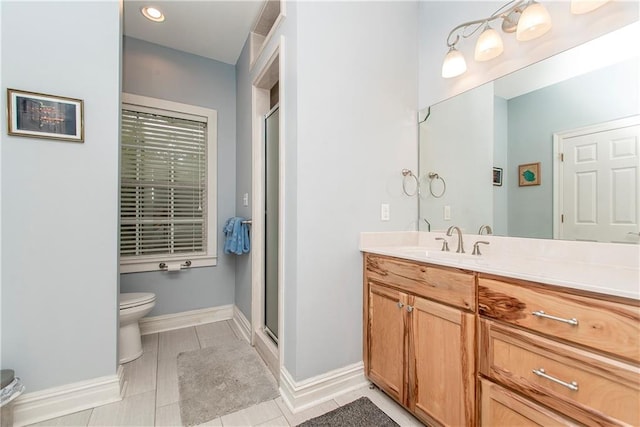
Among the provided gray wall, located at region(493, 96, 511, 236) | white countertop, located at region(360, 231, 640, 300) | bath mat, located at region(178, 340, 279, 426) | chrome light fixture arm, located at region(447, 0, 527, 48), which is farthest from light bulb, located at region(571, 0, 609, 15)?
bath mat, located at region(178, 340, 279, 426)

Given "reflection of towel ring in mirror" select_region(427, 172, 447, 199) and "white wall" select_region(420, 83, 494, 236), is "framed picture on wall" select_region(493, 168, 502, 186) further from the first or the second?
"reflection of towel ring in mirror" select_region(427, 172, 447, 199)

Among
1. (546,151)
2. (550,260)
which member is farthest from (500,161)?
(550,260)

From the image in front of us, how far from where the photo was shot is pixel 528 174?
1.50m

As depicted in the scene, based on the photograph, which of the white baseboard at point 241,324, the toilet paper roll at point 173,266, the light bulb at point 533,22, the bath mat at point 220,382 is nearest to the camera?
the light bulb at point 533,22

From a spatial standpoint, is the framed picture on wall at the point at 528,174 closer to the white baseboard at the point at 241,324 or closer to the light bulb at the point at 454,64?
the light bulb at the point at 454,64

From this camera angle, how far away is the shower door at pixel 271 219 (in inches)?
81.3

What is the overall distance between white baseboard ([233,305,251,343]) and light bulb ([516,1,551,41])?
2.71 m

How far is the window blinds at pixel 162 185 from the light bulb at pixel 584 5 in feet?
9.37

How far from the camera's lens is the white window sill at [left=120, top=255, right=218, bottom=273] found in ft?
8.06

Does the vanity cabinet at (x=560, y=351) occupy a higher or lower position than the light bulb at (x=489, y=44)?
lower

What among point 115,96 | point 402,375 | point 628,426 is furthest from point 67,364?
point 628,426

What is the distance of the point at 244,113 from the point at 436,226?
2.01 m

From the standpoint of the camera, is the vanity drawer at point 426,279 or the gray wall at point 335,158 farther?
the gray wall at point 335,158

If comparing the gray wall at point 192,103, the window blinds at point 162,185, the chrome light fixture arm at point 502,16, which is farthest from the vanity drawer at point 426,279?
the window blinds at point 162,185
